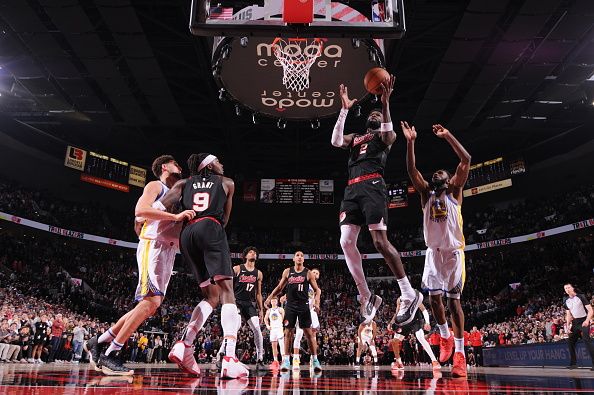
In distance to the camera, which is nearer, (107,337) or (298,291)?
(107,337)

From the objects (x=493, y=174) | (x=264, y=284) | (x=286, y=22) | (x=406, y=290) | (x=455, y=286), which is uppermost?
(x=493, y=174)

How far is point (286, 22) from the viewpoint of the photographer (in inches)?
239

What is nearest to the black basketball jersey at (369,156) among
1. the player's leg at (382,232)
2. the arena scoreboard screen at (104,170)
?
the player's leg at (382,232)

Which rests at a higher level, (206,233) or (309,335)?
(206,233)

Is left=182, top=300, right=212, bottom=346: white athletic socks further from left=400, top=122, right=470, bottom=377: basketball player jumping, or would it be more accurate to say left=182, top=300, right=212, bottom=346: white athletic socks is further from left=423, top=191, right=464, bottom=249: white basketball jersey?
left=423, top=191, right=464, bottom=249: white basketball jersey

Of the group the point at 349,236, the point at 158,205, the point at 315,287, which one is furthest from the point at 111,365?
the point at 315,287

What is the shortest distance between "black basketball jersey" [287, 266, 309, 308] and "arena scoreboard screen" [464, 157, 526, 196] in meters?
19.1

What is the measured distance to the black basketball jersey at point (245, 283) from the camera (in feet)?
29.8

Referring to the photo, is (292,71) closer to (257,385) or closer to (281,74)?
(281,74)

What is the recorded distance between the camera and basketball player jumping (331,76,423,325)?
519 centimetres

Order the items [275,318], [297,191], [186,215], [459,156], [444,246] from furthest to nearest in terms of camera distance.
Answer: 1. [297,191]
2. [275,318]
3. [444,246]
4. [459,156]
5. [186,215]

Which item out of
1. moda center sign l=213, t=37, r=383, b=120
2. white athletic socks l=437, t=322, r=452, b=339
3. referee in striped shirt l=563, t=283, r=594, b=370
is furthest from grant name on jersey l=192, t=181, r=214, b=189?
referee in striped shirt l=563, t=283, r=594, b=370

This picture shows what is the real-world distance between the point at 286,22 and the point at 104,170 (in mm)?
22433

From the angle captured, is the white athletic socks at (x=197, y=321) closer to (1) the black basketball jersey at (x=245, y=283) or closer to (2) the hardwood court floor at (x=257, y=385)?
(2) the hardwood court floor at (x=257, y=385)
